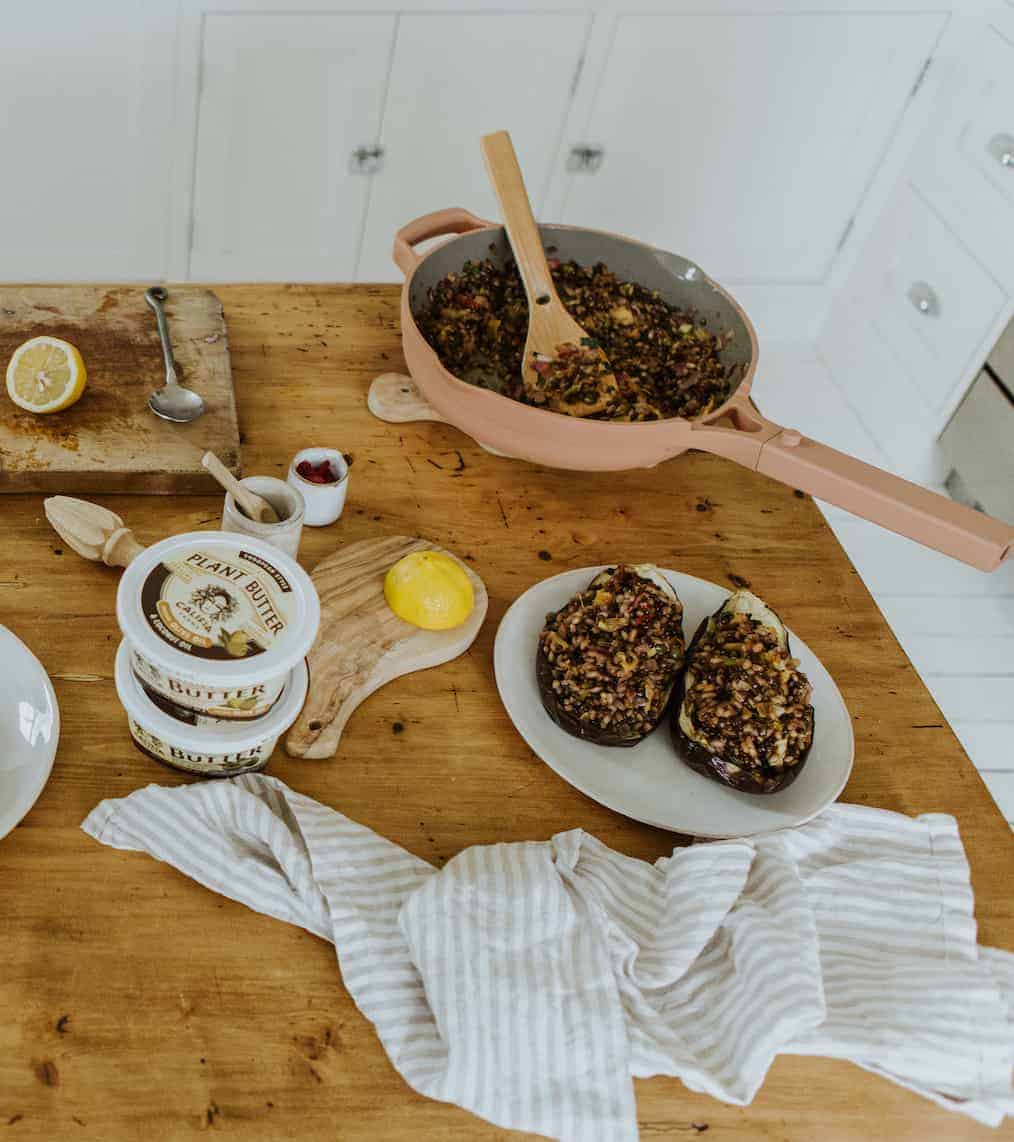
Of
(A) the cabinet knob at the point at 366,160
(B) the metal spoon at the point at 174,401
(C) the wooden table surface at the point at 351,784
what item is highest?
→ (B) the metal spoon at the point at 174,401

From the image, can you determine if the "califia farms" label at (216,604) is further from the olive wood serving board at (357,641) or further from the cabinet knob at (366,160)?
the cabinet knob at (366,160)

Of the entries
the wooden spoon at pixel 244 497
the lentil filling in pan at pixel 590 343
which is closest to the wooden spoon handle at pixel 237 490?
the wooden spoon at pixel 244 497

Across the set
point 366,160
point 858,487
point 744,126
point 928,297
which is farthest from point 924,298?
point 858,487

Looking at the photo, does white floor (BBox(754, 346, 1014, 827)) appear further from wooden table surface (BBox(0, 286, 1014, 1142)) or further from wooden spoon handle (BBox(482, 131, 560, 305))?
wooden spoon handle (BBox(482, 131, 560, 305))

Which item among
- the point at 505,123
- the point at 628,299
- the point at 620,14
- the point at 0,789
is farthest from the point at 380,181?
the point at 0,789

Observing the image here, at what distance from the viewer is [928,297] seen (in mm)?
2768

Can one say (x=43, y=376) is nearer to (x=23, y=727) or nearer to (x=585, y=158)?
(x=23, y=727)

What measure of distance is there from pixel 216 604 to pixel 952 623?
197 centimetres

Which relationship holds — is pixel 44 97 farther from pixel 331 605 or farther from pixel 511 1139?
pixel 511 1139

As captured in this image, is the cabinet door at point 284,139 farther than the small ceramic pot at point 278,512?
Yes

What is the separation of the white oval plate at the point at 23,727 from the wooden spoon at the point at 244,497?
22 centimetres

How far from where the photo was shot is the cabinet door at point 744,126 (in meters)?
2.51

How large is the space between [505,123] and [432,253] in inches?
50.6

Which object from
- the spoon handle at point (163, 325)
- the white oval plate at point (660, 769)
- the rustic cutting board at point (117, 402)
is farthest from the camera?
the spoon handle at point (163, 325)
